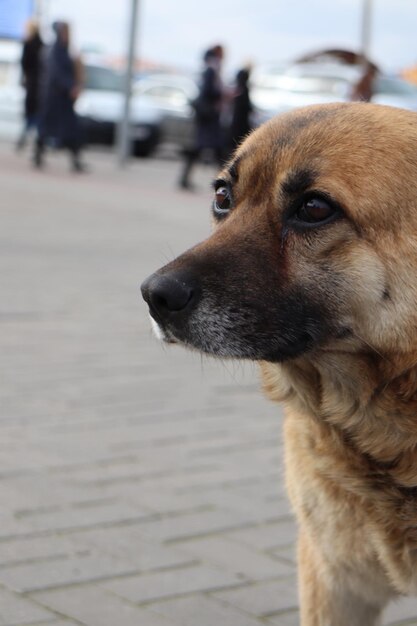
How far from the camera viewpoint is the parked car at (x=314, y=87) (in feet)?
72.0

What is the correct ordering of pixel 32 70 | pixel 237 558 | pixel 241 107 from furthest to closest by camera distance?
pixel 32 70
pixel 241 107
pixel 237 558

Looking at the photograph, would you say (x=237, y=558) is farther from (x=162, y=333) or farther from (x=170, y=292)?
(x=170, y=292)

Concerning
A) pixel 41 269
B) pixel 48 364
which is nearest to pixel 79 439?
pixel 48 364

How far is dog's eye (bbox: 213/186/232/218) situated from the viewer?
3295mm

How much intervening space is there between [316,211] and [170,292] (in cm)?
43

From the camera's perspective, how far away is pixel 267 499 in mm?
4488

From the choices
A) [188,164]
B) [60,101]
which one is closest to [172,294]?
[188,164]

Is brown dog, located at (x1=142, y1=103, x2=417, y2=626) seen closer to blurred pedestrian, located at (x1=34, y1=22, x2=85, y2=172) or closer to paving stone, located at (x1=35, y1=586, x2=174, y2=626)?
paving stone, located at (x1=35, y1=586, x2=174, y2=626)

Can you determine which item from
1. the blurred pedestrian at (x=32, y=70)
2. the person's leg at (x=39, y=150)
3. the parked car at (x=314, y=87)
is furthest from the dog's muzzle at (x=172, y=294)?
the parked car at (x=314, y=87)

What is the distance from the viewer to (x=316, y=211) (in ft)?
9.78

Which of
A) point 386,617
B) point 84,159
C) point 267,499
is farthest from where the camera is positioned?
point 84,159

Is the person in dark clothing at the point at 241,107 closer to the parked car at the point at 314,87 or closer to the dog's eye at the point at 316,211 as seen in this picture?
the parked car at the point at 314,87

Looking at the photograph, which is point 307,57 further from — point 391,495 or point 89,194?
point 391,495

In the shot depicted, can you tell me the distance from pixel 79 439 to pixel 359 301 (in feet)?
7.40
